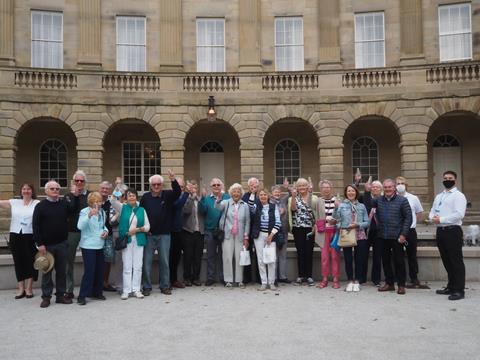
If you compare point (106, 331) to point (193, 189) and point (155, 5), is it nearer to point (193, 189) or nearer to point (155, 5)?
point (193, 189)

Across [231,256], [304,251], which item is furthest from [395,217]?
[231,256]

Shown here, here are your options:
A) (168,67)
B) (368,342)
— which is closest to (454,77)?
(168,67)

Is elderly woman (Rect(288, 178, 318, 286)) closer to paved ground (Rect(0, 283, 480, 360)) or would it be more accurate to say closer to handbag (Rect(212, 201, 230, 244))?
paved ground (Rect(0, 283, 480, 360))

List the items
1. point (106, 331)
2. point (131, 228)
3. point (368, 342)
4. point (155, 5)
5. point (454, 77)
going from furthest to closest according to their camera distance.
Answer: point (155, 5), point (454, 77), point (131, 228), point (106, 331), point (368, 342)

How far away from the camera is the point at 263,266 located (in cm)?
918

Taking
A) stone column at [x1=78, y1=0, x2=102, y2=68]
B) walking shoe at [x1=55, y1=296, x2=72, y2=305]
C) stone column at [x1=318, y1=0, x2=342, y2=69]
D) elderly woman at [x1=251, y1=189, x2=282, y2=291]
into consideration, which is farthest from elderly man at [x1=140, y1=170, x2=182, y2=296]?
stone column at [x1=318, y1=0, x2=342, y2=69]

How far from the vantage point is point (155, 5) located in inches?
837

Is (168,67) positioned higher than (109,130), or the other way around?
(168,67)

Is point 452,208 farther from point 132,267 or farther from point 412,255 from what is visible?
point 132,267

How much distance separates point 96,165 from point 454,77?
1540 centimetres

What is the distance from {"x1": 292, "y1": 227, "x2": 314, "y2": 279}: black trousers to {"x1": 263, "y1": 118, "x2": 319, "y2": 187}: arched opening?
1293 centimetres

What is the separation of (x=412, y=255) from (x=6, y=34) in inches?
725

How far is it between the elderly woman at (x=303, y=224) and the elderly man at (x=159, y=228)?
2.34 m

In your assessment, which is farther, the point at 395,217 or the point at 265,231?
the point at 265,231
